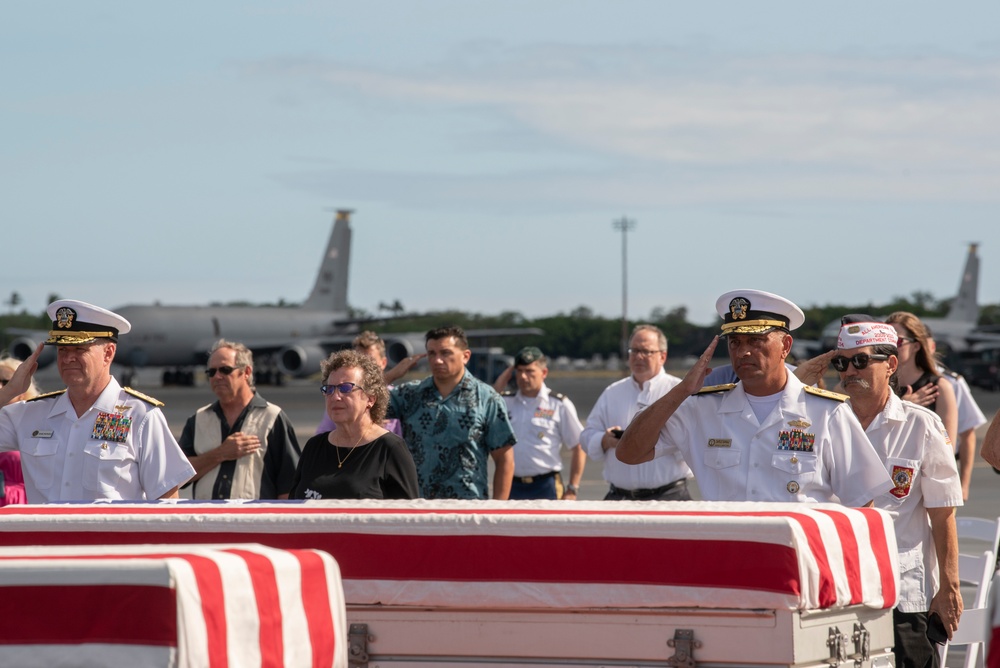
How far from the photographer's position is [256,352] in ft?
171

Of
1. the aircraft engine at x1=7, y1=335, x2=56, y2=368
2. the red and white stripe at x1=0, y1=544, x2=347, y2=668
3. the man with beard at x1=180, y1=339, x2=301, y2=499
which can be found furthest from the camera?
the aircraft engine at x1=7, y1=335, x2=56, y2=368

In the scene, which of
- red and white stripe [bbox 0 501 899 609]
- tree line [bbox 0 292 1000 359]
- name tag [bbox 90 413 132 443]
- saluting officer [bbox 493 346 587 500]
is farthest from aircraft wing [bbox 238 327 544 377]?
tree line [bbox 0 292 1000 359]

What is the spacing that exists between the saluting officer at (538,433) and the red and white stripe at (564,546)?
21.0ft

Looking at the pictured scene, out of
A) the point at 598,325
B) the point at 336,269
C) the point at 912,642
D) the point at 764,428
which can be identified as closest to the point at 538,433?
the point at 912,642

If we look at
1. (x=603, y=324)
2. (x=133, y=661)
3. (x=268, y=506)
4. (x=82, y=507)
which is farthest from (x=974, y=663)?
(x=603, y=324)

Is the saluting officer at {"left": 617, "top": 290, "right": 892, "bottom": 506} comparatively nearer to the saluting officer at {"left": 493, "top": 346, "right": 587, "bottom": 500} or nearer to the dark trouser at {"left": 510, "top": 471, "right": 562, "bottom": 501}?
the saluting officer at {"left": 493, "top": 346, "right": 587, "bottom": 500}

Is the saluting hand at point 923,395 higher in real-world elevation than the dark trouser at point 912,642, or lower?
higher

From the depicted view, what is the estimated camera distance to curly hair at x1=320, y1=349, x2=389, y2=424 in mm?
5719

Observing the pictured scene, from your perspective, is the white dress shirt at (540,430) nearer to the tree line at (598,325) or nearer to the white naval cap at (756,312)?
the white naval cap at (756,312)

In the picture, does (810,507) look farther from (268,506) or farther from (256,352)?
(256,352)

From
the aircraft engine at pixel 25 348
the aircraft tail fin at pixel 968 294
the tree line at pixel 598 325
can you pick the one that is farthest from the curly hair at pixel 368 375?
the tree line at pixel 598 325

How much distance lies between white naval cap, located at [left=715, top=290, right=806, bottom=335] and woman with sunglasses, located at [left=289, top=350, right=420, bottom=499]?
165cm

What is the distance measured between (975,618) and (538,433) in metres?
5.48

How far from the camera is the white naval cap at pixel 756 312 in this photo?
4.46 m
